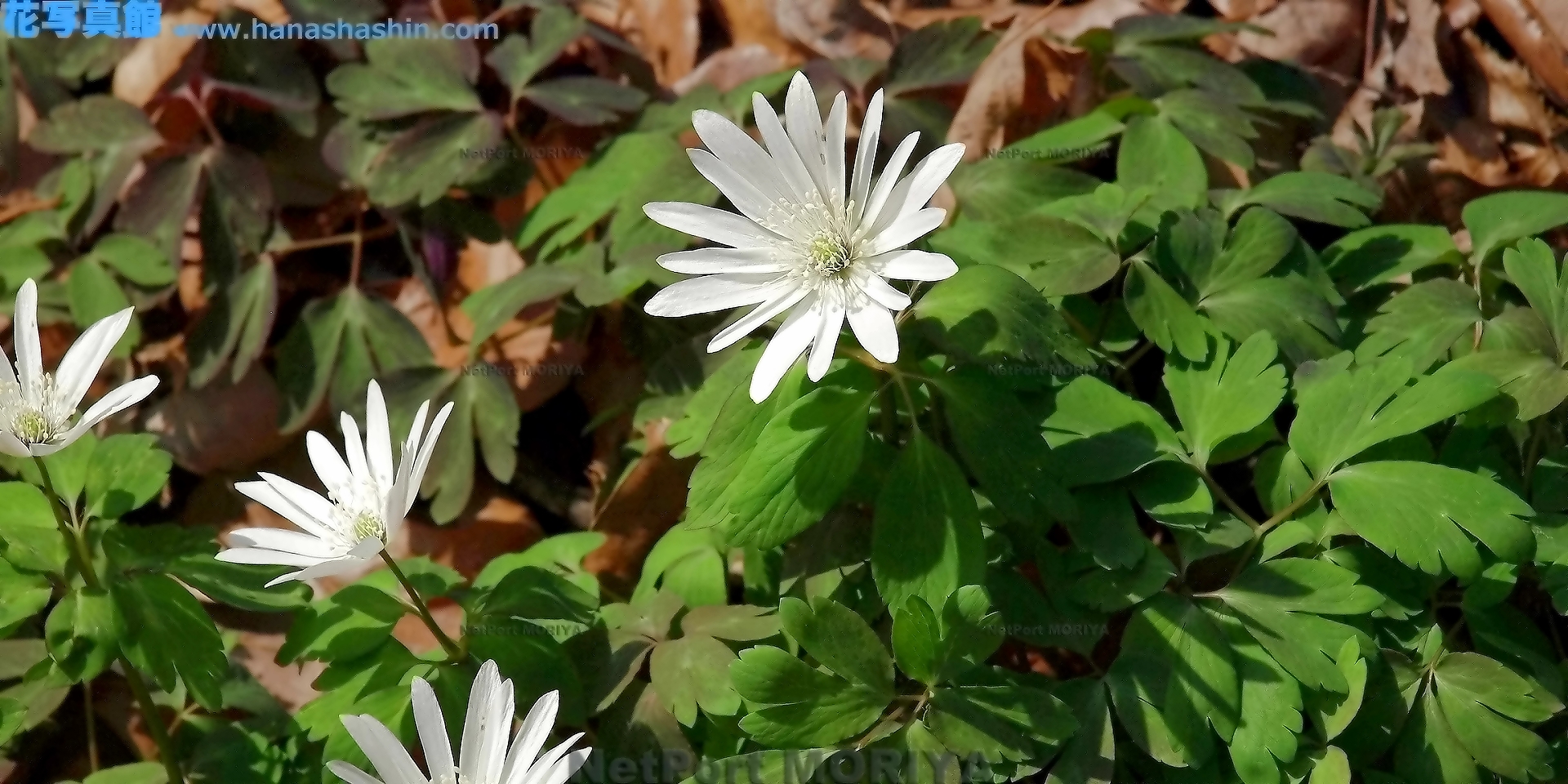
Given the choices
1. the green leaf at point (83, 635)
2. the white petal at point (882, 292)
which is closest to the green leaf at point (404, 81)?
the green leaf at point (83, 635)

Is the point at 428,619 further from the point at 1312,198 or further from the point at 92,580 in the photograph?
the point at 1312,198

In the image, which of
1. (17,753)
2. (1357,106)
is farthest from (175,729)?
(1357,106)

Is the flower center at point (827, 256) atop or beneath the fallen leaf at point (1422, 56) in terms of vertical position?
atop

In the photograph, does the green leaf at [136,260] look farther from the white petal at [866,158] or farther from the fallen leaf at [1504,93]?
the fallen leaf at [1504,93]

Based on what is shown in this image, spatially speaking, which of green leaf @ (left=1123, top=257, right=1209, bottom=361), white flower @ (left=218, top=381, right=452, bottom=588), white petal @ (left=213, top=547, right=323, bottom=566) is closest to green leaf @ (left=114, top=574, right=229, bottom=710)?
white flower @ (left=218, top=381, right=452, bottom=588)

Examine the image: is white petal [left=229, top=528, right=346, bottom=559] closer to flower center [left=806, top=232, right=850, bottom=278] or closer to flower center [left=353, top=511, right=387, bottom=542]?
flower center [left=353, top=511, right=387, bottom=542]

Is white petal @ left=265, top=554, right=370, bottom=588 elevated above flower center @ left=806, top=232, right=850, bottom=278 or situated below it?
below
